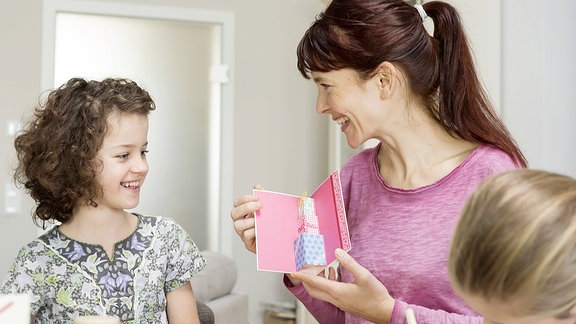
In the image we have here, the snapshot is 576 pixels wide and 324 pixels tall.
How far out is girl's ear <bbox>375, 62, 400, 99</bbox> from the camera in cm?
147

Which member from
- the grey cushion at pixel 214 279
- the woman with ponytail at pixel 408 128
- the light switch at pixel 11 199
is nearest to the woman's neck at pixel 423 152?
the woman with ponytail at pixel 408 128

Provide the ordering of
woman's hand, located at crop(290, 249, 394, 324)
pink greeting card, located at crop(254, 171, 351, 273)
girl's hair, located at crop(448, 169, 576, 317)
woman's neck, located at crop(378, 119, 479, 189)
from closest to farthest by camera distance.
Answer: girl's hair, located at crop(448, 169, 576, 317) → woman's hand, located at crop(290, 249, 394, 324) → pink greeting card, located at crop(254, 171, 351, 273) → woman's neck, located at crop(378, 119, 479, 189)

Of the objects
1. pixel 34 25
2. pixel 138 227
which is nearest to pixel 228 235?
pixel 34 25

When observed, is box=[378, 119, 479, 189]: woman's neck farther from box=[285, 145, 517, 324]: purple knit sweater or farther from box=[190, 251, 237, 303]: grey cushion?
box=[190, 251, 237, 303]: grey cushion

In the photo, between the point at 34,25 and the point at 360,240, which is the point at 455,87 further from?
the point at 34,25

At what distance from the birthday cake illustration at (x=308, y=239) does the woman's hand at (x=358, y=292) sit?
6 centimetres

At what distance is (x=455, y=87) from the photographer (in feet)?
4.81

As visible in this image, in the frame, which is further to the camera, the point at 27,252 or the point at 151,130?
the point at 151,130

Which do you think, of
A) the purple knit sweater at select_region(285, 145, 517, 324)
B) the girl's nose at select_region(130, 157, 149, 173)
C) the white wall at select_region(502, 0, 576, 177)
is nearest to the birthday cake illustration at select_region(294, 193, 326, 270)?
the purple knit sweater at select_region(285, 145, 517, 324)

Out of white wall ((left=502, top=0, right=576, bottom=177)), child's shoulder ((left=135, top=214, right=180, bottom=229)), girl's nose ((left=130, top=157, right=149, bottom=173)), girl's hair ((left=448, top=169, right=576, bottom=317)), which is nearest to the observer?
girl's hair ((left=448, top=169, right=576, bottom=317))

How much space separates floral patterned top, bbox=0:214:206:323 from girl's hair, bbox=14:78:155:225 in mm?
93

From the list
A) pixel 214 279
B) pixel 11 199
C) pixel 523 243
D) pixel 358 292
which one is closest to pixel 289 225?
pixel 358 292

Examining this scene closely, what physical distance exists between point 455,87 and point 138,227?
2.59ft

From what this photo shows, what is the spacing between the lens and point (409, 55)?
147cm
